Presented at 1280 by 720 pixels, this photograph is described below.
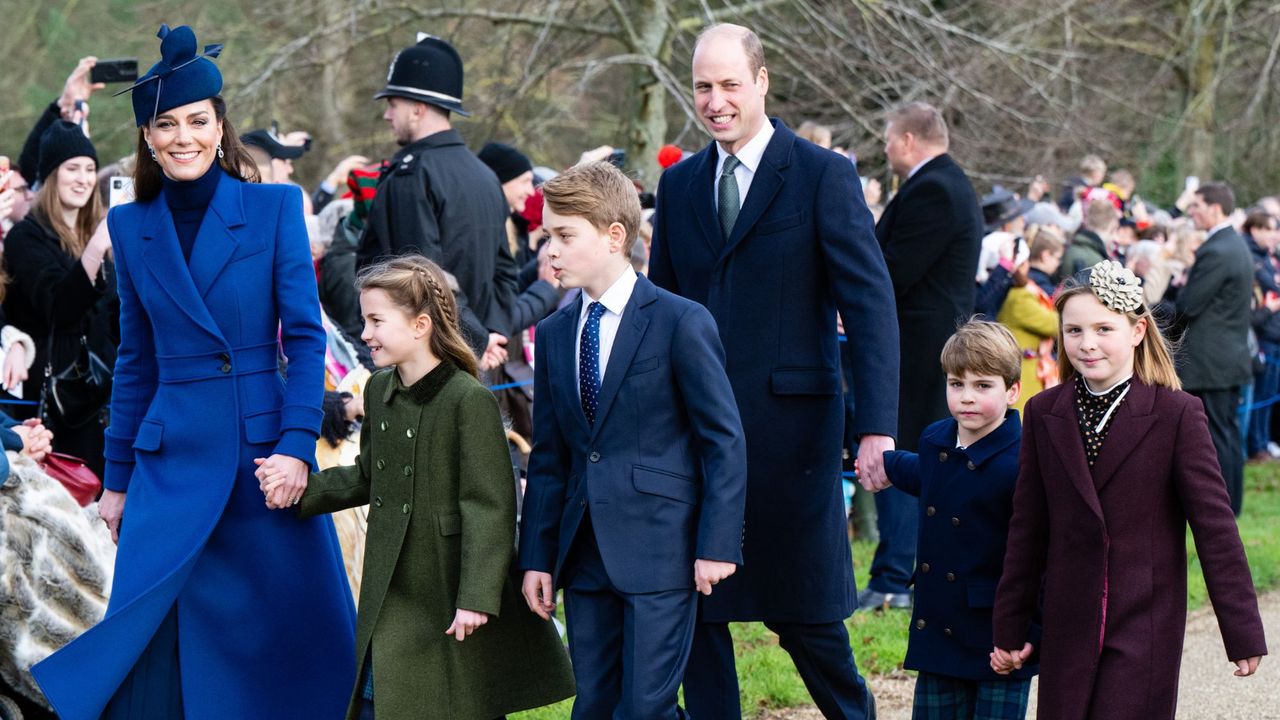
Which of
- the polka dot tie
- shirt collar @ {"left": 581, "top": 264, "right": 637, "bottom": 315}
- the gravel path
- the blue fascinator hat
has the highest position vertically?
the blue fascinator hat

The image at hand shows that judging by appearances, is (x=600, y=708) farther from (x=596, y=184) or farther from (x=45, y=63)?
(x=45, y=63)

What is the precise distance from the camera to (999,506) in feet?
15.2

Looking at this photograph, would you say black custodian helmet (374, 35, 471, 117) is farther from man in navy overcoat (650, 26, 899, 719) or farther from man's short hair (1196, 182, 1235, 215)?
man's short hair (1196, 182, 1235, 215)

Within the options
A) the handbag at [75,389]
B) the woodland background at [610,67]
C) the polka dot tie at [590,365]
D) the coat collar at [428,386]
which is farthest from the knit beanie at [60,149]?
the woodland background at [610,67]

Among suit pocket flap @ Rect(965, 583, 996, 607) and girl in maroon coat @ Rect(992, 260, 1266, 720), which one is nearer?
girl in maroon coat @ Rect(992, 260, 1266, 720)

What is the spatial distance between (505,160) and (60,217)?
8.89 ft

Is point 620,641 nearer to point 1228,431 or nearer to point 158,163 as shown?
point 158,163

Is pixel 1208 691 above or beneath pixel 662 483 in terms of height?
beneath

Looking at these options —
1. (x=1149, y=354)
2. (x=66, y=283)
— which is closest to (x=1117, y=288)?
(x=1149, y=354)

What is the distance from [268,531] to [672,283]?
4.76 ft

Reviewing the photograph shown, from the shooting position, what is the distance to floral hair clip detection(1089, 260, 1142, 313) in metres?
4.23

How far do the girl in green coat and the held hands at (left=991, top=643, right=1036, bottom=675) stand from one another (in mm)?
1204

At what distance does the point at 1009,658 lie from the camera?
14.3 ft

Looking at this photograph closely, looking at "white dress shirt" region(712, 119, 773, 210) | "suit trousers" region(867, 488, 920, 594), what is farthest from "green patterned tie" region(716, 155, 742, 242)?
"suit trousers" region(867, 488, 920, 594)
